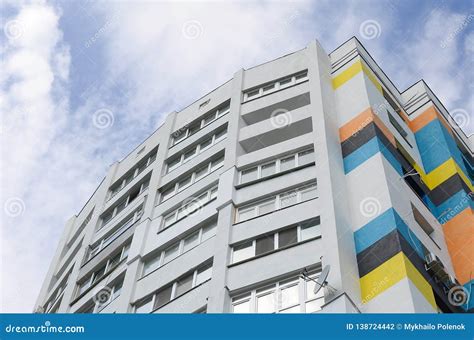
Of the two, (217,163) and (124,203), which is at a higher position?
(124,203)

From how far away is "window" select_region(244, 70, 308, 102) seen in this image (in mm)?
30844

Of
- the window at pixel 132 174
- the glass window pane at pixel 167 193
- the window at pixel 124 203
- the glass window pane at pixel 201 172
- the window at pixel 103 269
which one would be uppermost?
the window at pixel 132 174

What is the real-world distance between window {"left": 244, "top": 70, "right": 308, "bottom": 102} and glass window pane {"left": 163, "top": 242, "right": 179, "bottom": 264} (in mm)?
9280

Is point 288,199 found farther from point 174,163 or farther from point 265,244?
point 174,163

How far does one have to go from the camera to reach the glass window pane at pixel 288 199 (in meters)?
23.4

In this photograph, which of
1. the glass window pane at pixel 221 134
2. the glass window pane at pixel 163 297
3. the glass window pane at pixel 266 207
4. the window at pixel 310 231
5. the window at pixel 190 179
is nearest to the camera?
the window at pixel 310 231

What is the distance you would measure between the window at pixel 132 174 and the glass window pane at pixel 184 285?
11441mm

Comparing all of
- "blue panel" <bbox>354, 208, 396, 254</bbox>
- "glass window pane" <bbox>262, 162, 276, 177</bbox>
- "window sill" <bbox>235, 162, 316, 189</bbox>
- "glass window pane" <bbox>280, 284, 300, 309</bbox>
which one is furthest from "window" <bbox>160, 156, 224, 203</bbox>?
"glass window pane" <bbox>280, 284, 300, 309</bbox>

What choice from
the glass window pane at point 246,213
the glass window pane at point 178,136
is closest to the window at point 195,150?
the glass window pane at point 178,136

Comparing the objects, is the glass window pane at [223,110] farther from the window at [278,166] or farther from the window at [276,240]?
the window at [276,240]

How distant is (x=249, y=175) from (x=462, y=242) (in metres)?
8.39

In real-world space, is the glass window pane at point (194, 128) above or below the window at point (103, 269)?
above

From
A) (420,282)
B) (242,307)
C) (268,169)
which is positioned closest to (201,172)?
(268,169)

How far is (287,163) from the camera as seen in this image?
25688 mm
